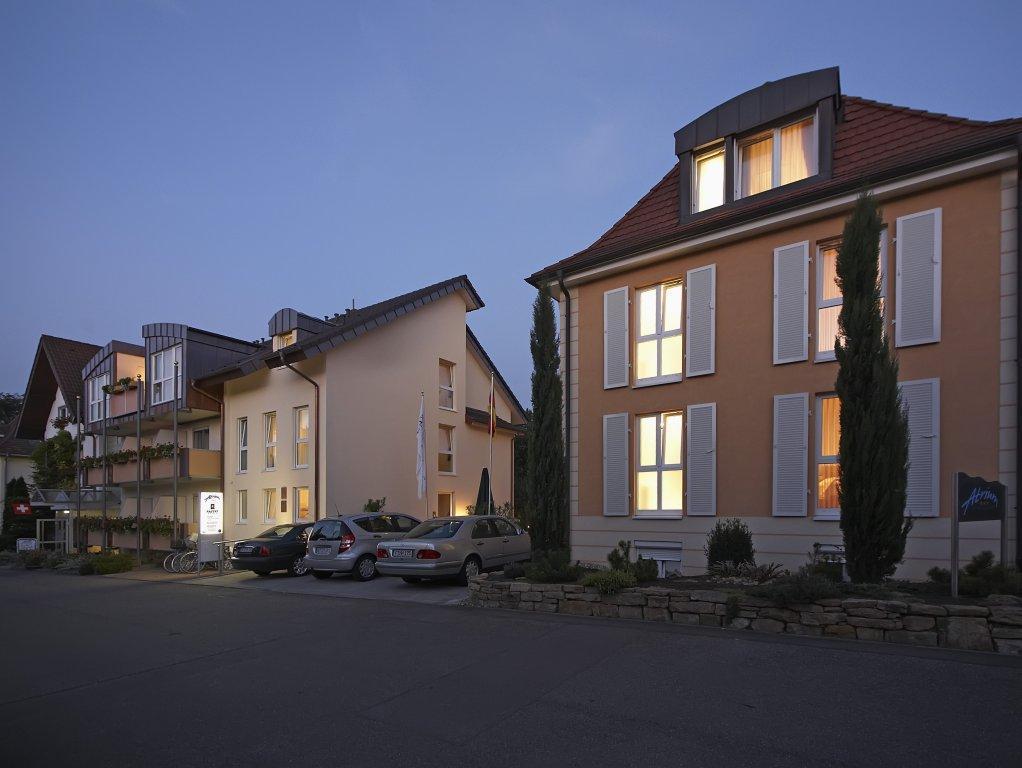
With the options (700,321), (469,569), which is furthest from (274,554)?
(700,321)

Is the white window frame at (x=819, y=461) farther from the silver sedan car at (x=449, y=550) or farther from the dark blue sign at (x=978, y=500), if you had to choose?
the silver sedan car at (x=449, y=550)

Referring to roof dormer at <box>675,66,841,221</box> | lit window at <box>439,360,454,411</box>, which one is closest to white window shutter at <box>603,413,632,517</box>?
roof dormer at <box>675,66,841,221</box>

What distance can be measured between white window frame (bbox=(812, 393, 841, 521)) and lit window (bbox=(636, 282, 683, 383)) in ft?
9.16

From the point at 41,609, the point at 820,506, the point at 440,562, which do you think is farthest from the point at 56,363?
the point at 820,506

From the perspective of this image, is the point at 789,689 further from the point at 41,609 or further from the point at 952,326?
the point at 41,609

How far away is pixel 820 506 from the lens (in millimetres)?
11875

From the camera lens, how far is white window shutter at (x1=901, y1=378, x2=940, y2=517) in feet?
34.8

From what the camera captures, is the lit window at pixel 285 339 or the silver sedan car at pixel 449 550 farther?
the lit window at pixel 285 339

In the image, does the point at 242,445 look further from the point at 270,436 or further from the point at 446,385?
the point at 446,385

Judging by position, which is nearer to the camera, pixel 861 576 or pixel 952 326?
pixel 861 576

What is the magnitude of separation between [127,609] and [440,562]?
5805 mm

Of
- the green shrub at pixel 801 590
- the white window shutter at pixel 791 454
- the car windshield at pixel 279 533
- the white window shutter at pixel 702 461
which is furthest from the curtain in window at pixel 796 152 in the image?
the car windshield at pixel 279 533

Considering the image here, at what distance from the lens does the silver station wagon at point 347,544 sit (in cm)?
1623

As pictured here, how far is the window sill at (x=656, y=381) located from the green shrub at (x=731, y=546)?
3.06 m
